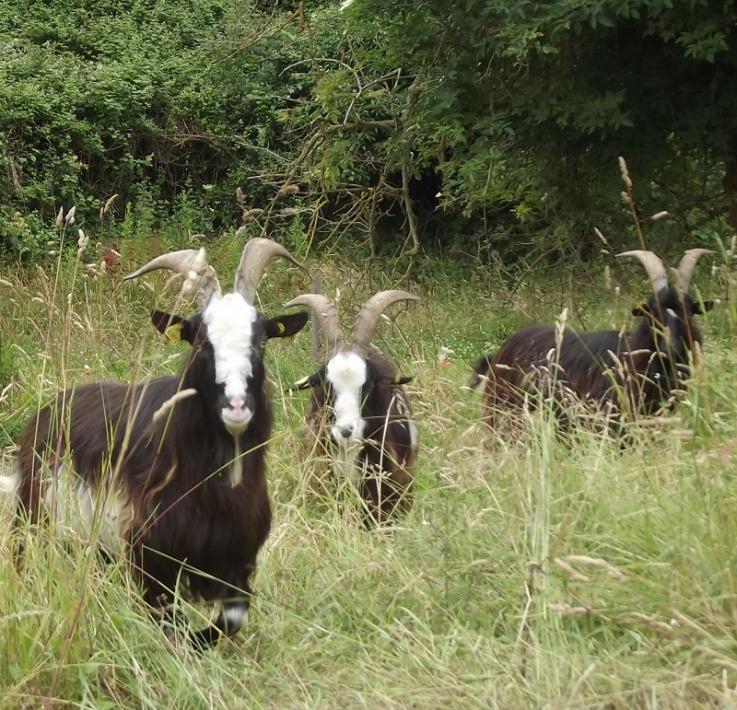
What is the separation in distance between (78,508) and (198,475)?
0.48 meters

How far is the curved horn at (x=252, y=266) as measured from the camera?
5008 mm

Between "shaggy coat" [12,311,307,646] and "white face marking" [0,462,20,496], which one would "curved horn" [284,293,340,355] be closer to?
"white face marking" [0,462,20,496]

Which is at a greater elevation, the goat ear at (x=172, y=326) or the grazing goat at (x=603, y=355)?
the goat ear at (x=172, y=326)

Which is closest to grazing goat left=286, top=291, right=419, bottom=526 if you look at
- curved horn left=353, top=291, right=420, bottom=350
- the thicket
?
curved horn left=353, top=291, right=420, bottom=350

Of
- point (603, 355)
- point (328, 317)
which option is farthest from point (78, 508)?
point (603, 355)

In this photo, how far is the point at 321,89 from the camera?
11.6 meters

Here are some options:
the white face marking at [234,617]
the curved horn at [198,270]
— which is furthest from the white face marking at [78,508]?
the curved horn at [198,270]

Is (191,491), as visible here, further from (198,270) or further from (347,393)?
(347,393)

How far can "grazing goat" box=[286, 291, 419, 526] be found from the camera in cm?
638

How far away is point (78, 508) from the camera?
14.4 feet

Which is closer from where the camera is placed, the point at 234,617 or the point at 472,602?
the point at 472,602

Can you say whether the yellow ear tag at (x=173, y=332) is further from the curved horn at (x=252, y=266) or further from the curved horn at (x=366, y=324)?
the curved horn at (x=366, y=324)

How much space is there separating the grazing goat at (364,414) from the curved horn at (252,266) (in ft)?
4.50

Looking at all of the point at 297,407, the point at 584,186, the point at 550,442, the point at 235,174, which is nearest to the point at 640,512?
the point at 550,442
